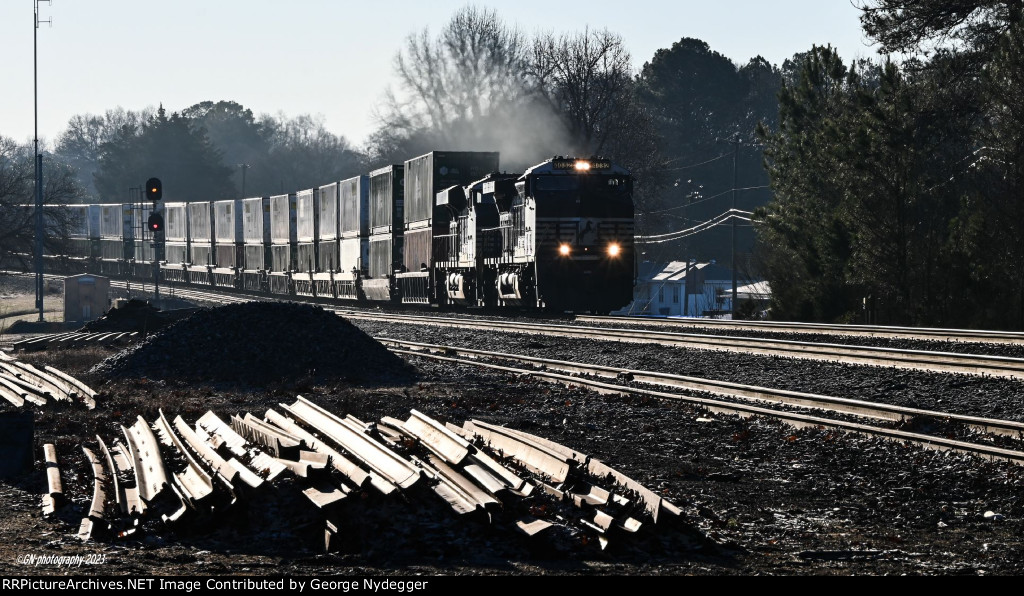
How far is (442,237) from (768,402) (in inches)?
881

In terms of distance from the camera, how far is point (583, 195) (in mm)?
28766

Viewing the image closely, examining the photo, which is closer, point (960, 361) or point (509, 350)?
point (960, 361)

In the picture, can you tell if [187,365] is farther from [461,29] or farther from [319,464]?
[461,29]

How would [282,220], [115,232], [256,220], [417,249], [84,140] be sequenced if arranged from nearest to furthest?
[417,249], [282,220], [256,220], [115,232], [84,140]

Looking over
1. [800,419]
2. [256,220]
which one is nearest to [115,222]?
[256,220]

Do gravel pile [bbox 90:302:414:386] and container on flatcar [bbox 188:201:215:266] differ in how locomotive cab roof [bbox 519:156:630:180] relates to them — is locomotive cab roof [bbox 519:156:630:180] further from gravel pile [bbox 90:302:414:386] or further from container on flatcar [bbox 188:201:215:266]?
container on flatcar [bbox 188:201:215:266]

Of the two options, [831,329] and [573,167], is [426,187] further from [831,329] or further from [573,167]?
[831,329]

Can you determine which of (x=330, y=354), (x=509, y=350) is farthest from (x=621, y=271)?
(x=330, y=354)

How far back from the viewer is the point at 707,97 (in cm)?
8725

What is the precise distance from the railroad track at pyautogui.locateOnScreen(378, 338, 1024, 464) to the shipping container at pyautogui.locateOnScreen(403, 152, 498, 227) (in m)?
15.2

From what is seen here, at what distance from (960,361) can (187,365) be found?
11.3 metres

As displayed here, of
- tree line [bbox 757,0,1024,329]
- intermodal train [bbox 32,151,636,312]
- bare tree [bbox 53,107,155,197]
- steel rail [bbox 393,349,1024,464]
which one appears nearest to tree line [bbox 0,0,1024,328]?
tree line [bbox 757,0,1024,329]

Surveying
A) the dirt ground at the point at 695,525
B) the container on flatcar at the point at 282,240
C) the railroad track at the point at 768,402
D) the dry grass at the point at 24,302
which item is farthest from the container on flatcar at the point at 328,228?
the dirt ground at the point at 695,525

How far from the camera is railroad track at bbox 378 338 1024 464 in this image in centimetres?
1021
